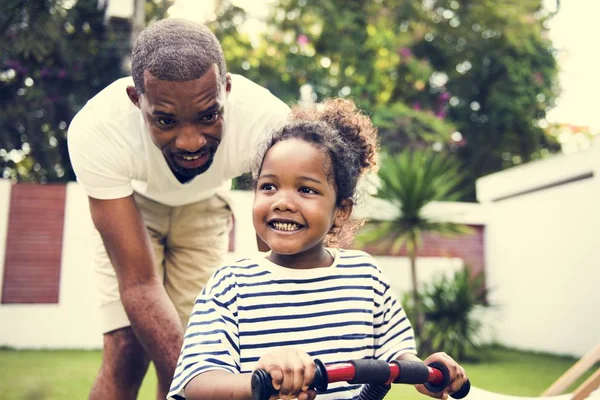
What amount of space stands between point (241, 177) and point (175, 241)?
417mm

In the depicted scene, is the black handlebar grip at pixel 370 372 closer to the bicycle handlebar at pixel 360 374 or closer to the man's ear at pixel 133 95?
the bicycle handlebar at pixel 360 374

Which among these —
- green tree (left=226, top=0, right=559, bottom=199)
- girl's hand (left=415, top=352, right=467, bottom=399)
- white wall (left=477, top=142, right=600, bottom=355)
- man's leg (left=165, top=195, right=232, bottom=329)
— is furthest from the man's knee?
green tree (left=226, top=0, right=559, bottom=199)

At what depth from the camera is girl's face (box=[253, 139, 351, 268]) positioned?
164 cm

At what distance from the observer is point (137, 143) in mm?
2377

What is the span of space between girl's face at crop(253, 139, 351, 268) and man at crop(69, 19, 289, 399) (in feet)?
1.52

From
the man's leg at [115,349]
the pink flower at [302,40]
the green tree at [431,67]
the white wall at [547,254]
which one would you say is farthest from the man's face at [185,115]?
the pink flower at [302,40]

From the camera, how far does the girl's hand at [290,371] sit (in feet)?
3.80

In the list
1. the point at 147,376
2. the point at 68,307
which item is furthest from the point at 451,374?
the point at 68,307

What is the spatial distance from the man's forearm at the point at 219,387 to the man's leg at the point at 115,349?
3.29ft

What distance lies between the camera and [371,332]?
5.54ft

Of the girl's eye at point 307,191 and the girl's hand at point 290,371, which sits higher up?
the girl's eye at point 307,191

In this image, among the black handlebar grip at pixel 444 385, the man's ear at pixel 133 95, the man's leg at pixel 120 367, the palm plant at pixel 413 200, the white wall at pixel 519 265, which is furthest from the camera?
the white wall at pixel 519 265

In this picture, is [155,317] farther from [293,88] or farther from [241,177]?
[293,88]

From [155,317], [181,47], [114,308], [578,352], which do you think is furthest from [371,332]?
[578,352]
